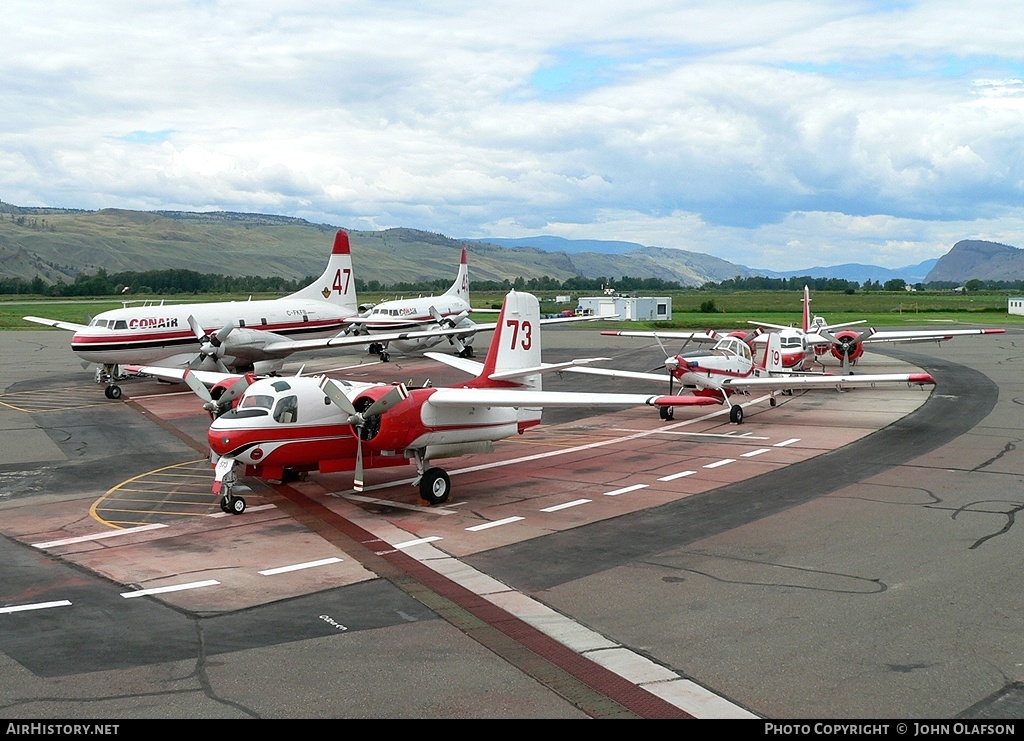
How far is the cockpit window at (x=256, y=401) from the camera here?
66.9 ft

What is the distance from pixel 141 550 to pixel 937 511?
16.6 metres

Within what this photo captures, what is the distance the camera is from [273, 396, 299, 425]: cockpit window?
20312 mm

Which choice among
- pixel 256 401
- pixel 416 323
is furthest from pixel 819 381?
pixel 416 323

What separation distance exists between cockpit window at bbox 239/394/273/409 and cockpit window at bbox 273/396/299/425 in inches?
9.2

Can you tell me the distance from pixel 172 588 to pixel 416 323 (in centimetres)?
4367

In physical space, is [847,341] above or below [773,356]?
above

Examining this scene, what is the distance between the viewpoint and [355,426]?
67.4ft

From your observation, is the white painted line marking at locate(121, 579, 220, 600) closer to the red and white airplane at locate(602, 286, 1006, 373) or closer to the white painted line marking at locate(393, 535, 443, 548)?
the white painted line marking at locate(393, 535, 443, 548)

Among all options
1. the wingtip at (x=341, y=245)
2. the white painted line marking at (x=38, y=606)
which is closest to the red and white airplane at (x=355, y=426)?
the white painted line marking at (x=38, y=606)

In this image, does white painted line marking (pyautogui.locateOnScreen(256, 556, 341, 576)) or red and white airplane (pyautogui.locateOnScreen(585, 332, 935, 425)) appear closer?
white painted line marking (pyautogui.locateOnScreen(256, 556, 341, 576))

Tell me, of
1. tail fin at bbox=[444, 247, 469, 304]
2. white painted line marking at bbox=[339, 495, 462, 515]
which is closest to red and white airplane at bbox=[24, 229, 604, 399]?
tail fin at bbox=[444, 247, 469, 304]

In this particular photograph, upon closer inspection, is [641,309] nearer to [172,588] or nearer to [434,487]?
[434,487]

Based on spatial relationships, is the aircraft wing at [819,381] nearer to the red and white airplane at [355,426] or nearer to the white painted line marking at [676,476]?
the white painted line marking at [676,476]
